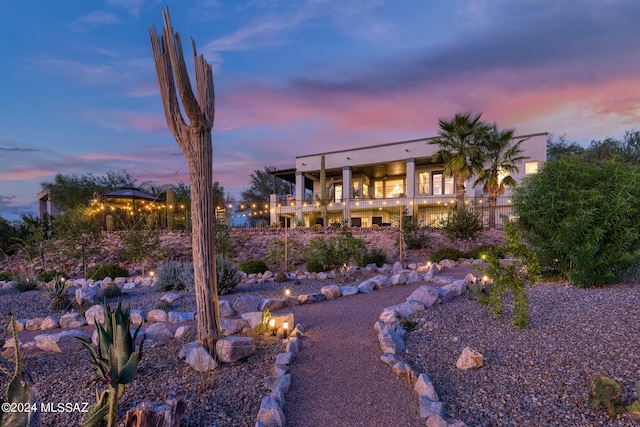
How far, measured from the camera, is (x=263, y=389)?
324cm

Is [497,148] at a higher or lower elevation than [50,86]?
lower

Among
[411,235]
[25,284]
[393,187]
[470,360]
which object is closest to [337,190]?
[393,187]

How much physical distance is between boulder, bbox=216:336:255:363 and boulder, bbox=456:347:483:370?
2283mm

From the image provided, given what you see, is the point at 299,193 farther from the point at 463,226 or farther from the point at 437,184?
the point at 463,226

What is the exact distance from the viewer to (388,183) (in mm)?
29594

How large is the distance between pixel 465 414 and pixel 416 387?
48cm

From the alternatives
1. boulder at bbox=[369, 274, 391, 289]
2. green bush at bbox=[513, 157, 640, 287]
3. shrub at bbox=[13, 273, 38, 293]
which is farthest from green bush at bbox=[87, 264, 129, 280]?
green bush at bbox=[513, 157, 640, 287]

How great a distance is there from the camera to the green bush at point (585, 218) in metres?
5.90

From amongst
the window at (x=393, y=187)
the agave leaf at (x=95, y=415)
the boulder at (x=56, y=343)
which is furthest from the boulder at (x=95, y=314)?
the window at (x=393, y=187)

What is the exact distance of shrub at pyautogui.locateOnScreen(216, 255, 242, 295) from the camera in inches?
300

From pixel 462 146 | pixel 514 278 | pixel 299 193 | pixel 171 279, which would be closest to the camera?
pixel 514 278

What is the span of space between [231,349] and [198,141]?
2.31 metres

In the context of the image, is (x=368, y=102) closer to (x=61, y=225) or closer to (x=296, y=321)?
(x=296, y=321)

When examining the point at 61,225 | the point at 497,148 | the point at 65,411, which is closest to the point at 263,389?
the point at 65,411
